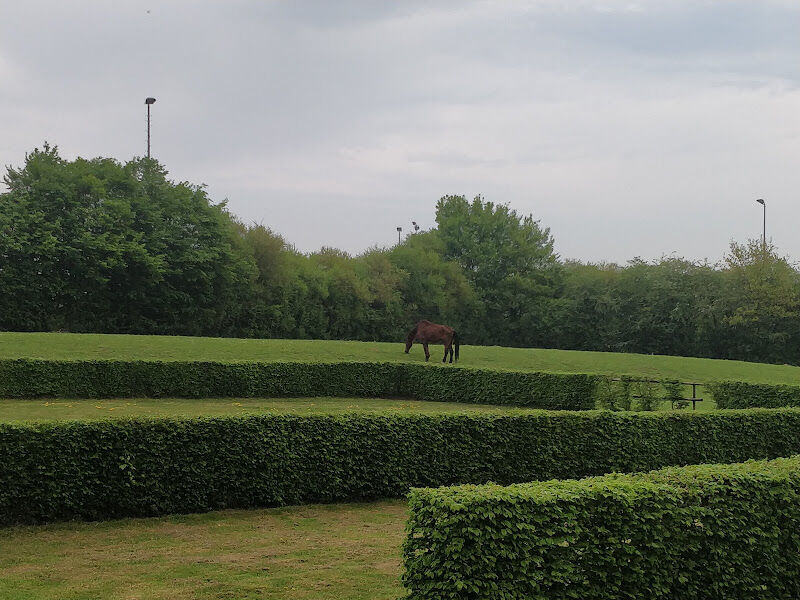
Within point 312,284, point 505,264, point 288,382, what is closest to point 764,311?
point 505,264

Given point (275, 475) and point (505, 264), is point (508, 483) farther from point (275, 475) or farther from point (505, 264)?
point (505, 264)

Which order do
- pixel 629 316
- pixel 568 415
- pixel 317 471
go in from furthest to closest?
1. pixel 629 316
2. pixel 568 415
3. pixel 317 471

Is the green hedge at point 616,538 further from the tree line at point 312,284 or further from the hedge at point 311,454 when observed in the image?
the tree line at point 312,284

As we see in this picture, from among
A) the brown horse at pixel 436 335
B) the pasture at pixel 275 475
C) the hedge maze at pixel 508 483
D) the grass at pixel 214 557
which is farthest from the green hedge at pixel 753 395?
the grass at pixel 214 557

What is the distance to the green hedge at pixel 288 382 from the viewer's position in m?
23.5

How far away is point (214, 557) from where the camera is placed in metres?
8.30

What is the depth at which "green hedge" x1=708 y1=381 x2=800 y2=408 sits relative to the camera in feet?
65.4

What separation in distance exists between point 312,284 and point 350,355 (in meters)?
22.2

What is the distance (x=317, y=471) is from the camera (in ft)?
37.1

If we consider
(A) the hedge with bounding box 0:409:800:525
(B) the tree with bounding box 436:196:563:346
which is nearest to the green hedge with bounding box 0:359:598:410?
(A) the hedge with bounding box 0:409:800:525

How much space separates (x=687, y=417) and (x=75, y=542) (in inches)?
377

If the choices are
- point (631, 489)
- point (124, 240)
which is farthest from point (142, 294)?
point (631, 489)

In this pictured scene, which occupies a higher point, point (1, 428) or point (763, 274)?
point (763, 274)

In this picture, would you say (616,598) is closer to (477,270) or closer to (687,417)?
(687,417)
